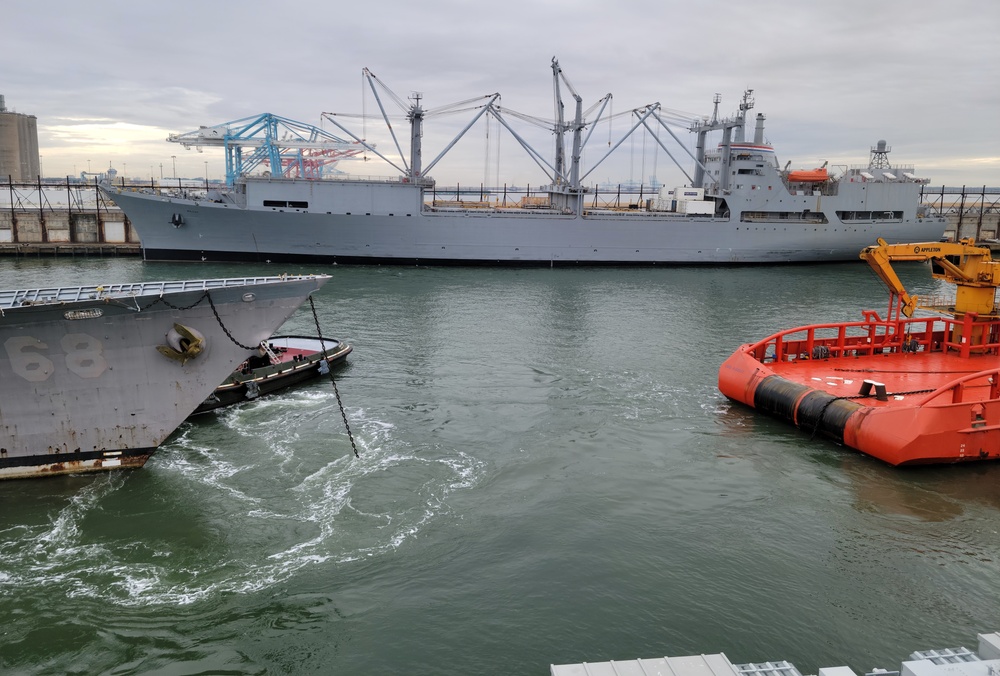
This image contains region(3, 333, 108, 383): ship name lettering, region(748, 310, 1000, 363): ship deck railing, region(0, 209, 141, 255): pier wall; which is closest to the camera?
region(3, 333, 108, 383): ship name lettering

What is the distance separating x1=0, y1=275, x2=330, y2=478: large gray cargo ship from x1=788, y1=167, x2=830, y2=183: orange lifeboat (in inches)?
2175

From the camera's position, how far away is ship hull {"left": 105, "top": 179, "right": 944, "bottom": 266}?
50.2 meters

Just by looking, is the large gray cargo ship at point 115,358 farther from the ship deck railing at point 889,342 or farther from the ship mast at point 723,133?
the ship mast at point 723,133

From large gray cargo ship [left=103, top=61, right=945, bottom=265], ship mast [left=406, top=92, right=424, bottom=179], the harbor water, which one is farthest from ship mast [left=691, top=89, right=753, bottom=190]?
the harbor water

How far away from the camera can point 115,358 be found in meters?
14.4

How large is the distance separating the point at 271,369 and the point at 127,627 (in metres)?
11.5

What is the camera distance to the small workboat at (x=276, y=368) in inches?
768

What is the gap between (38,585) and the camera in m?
10.9

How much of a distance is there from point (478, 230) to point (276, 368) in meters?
34.5

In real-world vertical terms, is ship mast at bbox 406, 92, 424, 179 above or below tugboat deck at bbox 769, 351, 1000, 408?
above

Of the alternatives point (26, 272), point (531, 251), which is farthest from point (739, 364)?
point (26, 272)

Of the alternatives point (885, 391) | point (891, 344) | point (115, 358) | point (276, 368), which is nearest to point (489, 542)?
point (115, 358)

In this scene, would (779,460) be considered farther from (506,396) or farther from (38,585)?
(38,585)

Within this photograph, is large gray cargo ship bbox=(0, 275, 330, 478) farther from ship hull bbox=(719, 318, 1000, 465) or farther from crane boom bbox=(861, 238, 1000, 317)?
crane boom bbox=(861, 238, 1000, 317)
